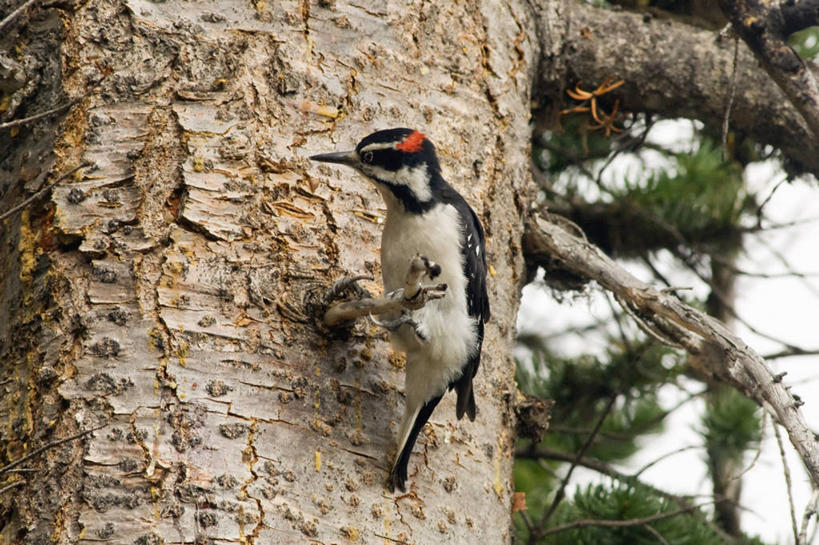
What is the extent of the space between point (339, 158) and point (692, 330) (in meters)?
1.29

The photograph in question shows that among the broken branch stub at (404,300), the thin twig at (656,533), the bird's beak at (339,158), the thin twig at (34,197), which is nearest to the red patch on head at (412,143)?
the bird's beak at (339,158)

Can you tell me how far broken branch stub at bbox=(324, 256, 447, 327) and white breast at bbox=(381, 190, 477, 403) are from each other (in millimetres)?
265

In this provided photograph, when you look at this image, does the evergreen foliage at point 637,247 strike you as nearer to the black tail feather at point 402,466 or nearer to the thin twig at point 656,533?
the thin twig at point 656,533

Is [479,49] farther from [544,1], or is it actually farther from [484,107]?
[544,1]

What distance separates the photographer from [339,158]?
2.86 m

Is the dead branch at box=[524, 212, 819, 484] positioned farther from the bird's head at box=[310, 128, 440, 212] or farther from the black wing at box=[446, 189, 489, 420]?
the bird's head at box=[310, 128, 440, 212]

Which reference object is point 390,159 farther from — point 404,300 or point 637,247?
point 637,247

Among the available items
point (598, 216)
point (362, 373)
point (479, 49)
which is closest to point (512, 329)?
point (362, 373)

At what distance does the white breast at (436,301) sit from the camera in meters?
2.80

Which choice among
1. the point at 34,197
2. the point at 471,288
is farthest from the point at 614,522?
the point at 34,197

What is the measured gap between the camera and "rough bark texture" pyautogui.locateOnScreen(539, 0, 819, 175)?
4109mm

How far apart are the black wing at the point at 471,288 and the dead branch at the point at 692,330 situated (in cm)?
58

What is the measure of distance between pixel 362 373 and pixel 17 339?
1007 mm

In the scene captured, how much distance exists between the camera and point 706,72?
162 inches
